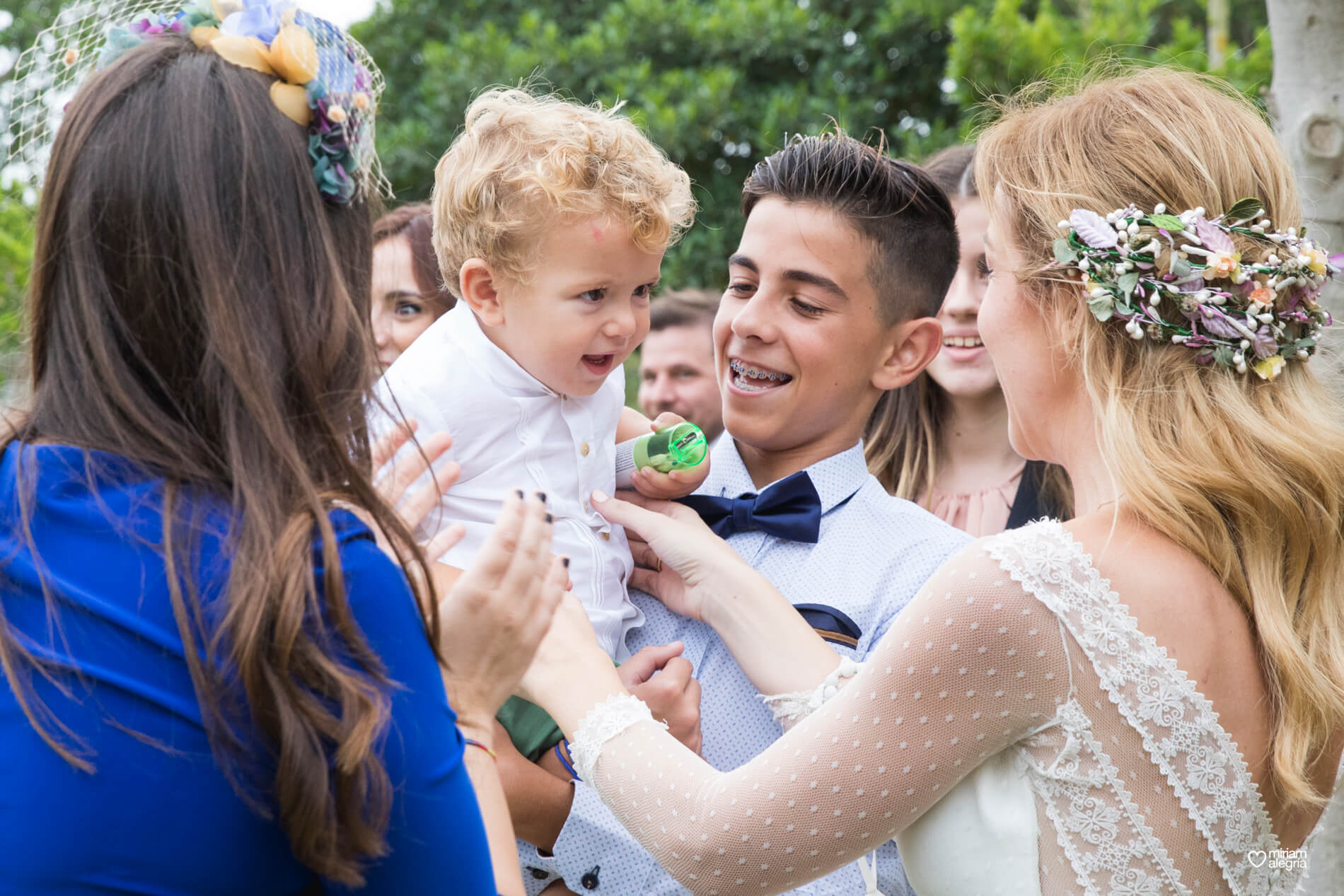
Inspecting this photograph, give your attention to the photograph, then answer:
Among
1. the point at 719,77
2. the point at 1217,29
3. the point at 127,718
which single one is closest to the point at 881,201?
the point at 127,718

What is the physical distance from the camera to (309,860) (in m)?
1.36

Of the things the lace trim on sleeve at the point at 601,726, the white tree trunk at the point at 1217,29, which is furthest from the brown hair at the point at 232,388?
the white tree trunk at the point at 1217,29

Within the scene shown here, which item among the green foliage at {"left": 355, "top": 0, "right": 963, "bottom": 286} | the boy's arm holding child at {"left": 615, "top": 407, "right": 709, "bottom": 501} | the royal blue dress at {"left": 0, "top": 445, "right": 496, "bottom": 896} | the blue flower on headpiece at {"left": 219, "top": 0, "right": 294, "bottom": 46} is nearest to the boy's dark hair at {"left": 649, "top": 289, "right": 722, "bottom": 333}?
the green foliage at {"left": 355, "top": 0, "right": 963, "bottom": 286}

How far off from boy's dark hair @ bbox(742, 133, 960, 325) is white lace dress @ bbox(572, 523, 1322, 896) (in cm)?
121

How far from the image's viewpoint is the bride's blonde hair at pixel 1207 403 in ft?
6.30

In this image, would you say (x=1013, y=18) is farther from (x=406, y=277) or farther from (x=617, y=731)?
(x=617, y=731)

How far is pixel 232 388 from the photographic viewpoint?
142cm

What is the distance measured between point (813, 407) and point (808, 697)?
91 centimetres

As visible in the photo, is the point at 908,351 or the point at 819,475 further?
the point at 908,351

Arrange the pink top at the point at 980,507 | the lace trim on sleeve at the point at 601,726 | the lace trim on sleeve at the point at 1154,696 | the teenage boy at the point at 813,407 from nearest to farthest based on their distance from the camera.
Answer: the lace trim on sleeve at the point at 1154,696 → the lace trim on sleeve at the point at 601,726 → the teenage boy at the point at 813,407 → the pink top at the point at 980,507

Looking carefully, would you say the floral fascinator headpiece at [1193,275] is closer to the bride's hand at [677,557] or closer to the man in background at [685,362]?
the bride's hand at [677,557]

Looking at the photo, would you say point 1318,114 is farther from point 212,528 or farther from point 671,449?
point 212,528

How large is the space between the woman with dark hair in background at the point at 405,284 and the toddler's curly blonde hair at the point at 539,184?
1468 millimetres

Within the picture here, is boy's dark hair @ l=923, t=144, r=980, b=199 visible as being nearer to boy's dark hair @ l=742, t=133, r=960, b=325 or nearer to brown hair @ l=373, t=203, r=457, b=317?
boy's dark hair @ l=742, t=133, r=960, b=325
